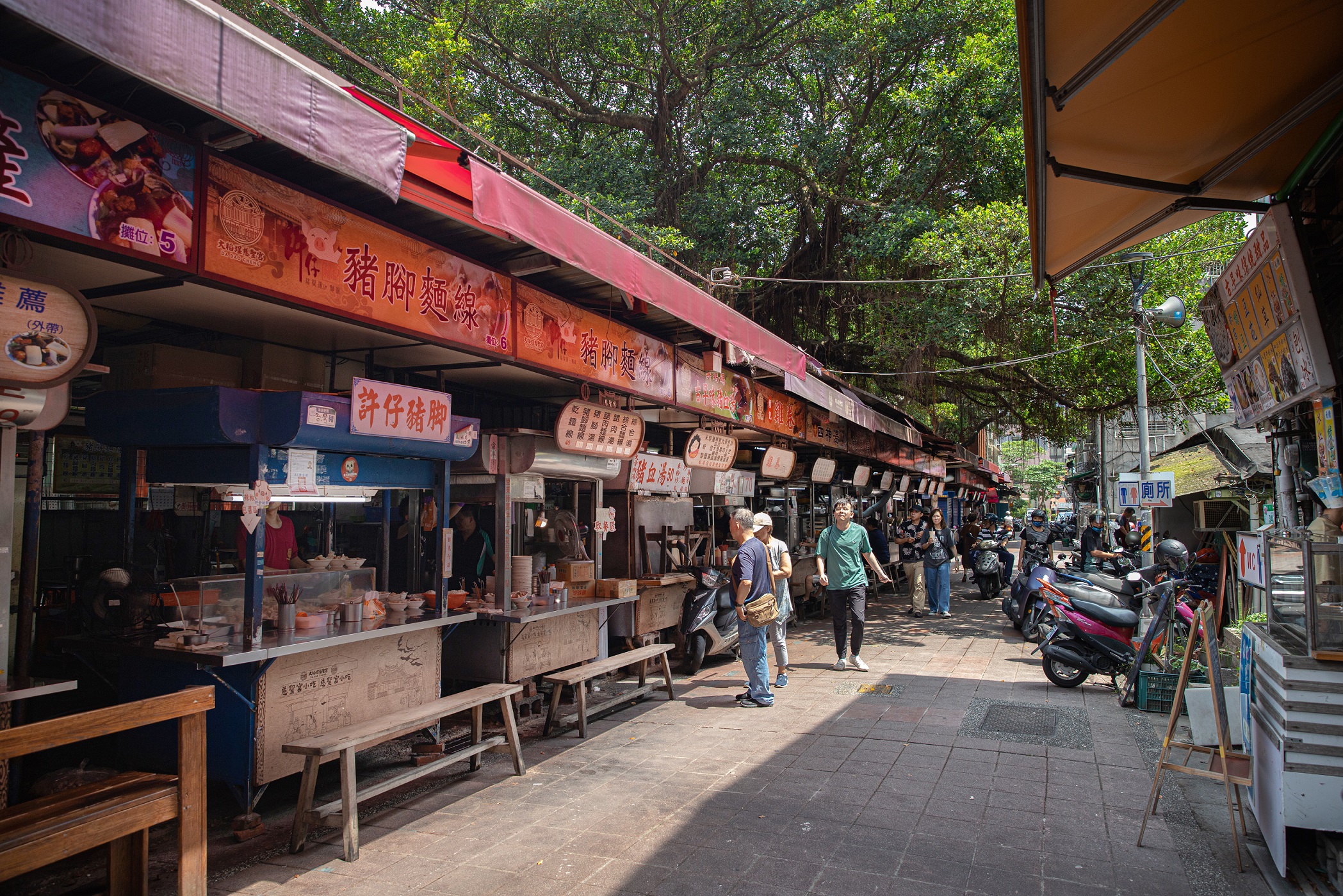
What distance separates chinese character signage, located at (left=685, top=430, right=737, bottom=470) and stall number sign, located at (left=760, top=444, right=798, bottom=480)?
91 centimetres

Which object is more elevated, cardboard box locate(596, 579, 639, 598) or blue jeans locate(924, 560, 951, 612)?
cardboard box locate(596, 579, 639, 598)

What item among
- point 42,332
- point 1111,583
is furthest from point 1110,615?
point 42,332

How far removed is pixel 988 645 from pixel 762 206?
860cm

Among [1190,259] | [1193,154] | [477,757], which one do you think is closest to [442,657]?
[477,757]

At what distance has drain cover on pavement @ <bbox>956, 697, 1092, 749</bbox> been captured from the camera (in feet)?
19.2

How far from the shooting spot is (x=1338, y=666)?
337cm

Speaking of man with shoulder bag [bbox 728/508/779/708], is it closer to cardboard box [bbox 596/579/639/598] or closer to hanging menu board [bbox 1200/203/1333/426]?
cardboard box [bbox 596/579/639/598]

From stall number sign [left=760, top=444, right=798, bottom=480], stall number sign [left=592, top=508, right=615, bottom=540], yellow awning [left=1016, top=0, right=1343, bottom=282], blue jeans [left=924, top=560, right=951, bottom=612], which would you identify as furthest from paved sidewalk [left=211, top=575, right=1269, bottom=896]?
blue jeans [left=924, top=560, right=951, bottom=612]

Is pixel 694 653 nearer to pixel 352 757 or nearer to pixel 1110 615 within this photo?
pixel 1110 615

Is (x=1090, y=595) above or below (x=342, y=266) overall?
below

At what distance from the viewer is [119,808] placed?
290cm

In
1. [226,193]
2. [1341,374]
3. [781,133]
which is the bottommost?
[1341,374]

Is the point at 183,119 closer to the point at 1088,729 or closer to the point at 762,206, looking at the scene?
the point at 1088,729

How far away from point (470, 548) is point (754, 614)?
3372mm
